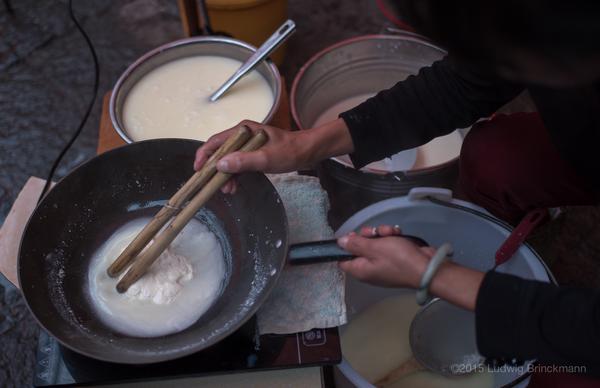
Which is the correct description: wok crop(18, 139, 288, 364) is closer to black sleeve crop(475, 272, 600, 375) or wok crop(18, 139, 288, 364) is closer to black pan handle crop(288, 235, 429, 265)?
black pan handle crop(288, 235, 429, 265)

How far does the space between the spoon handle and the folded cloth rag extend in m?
0.39

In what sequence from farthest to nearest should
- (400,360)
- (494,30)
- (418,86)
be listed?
(400,360) < (418,86) < (494,30)

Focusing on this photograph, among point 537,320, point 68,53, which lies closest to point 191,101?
point 537,320

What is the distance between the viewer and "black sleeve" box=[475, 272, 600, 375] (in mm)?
809

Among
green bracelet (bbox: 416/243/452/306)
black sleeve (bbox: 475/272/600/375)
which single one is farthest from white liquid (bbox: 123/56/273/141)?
black sleeve (bbox: 475/272/600/375)

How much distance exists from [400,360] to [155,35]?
1.73 meters

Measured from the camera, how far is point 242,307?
918 mm

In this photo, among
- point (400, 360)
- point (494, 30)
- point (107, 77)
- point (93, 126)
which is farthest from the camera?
point (107, 77)

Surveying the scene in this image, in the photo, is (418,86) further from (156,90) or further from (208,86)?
(156,90)

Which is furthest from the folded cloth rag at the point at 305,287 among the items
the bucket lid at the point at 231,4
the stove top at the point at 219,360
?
the bucket lid at the point at 231,4

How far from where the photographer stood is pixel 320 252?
0.97 m

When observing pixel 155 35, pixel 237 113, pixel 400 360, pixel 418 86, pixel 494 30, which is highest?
pixel 494 30

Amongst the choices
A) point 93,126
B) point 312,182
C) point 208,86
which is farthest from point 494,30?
point 93,126

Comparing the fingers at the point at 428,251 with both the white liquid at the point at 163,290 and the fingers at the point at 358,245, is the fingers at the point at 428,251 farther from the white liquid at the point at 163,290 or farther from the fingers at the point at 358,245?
the white liquid at the point at 163,290
